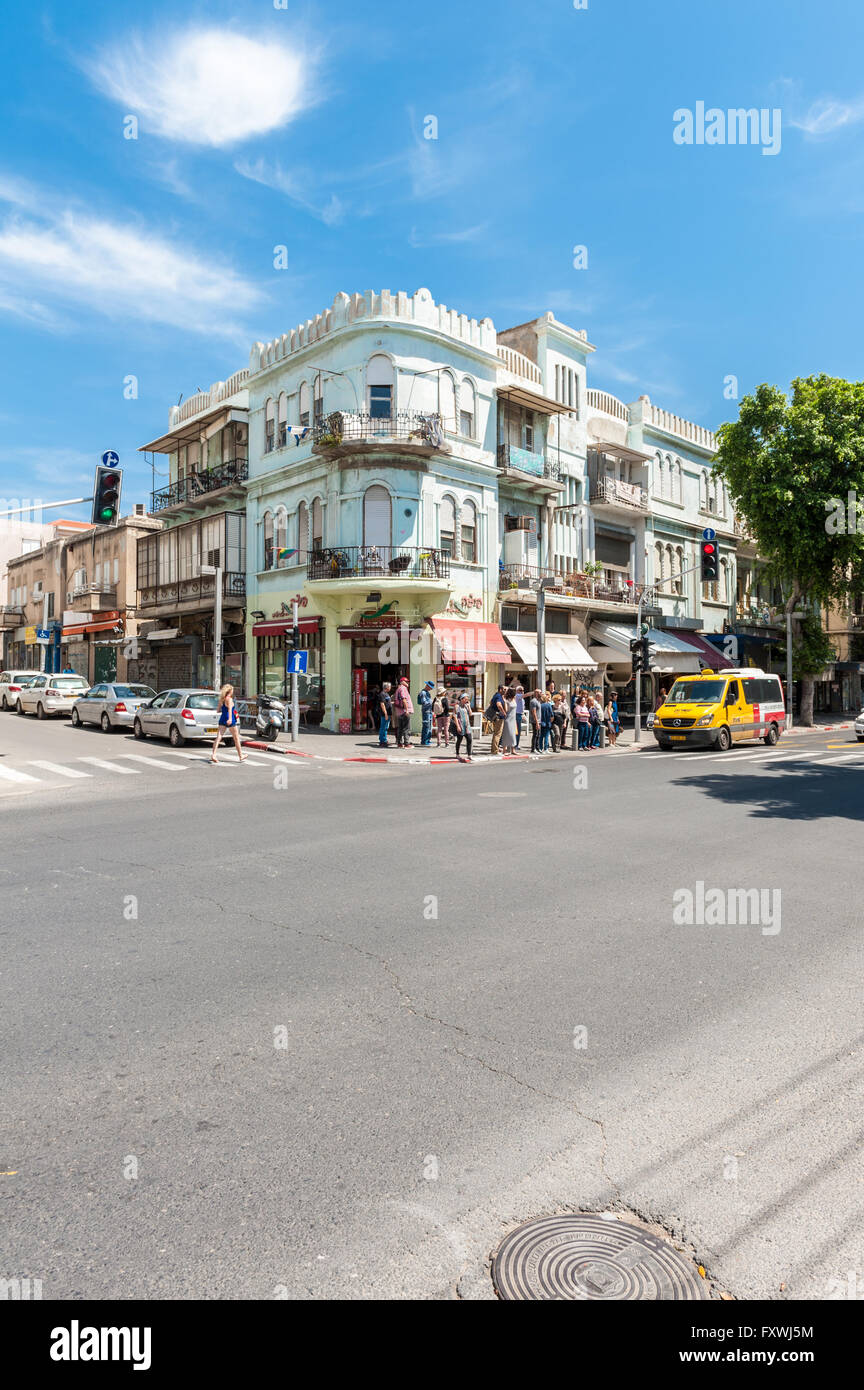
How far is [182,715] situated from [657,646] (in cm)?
2112

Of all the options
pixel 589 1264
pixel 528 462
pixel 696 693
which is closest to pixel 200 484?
pixel 528 462

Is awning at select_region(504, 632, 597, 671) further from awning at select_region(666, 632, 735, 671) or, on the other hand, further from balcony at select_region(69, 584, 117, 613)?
balcony at select_region(69, 584, 117, 613)

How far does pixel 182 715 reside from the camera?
22.2 meters

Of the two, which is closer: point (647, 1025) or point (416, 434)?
point (647, 1025)

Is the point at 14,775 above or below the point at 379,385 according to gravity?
below

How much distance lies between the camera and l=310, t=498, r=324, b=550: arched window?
93.8 feet

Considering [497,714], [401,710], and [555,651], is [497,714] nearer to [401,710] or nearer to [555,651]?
[401,710]

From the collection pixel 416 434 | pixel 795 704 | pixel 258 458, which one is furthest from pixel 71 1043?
pixel 795 704

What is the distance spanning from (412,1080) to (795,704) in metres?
49.8

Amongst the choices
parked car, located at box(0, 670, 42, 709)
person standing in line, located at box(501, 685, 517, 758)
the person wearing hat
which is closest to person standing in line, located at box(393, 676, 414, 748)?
the person wearing hat

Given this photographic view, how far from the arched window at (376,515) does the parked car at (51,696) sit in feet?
42.4

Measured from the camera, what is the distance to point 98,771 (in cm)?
1731

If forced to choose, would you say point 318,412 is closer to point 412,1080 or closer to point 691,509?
point 691,509

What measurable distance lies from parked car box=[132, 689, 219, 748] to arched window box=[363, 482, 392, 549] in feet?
25.6
